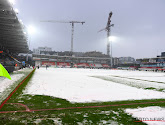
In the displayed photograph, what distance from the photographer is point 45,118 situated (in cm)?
330

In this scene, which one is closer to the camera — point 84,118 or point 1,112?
point 84,118

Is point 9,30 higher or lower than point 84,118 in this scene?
higher

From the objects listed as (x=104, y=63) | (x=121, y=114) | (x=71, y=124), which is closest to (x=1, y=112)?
(x=71, y=124)

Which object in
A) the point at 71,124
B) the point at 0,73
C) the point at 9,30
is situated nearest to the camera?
the point at 0,73

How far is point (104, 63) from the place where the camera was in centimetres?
11500

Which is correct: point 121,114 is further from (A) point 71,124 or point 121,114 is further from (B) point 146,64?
(B) point 146,64

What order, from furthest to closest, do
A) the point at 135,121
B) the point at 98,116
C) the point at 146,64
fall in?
the point at 146,64 < the point at 98,116 < the point at 135,121

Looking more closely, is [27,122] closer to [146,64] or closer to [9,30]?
[9,30]

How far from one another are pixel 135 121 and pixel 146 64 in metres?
91.3

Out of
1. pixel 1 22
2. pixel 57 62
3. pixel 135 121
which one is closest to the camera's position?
pixel 135 121

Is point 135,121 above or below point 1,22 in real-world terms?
below

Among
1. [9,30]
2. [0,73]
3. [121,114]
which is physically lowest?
[121,114]

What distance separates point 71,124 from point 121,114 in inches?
69.1

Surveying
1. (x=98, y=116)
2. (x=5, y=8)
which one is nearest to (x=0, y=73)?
(x=98, y=116)
